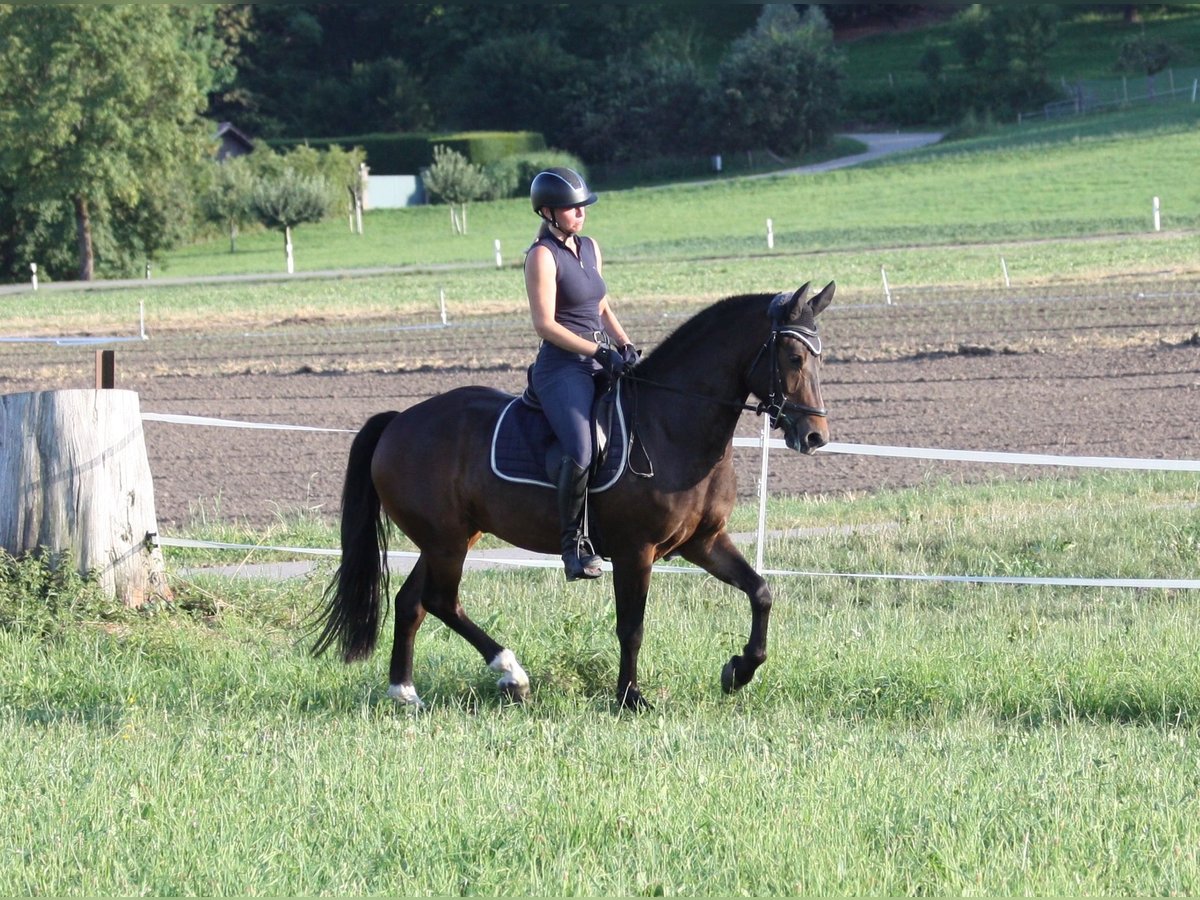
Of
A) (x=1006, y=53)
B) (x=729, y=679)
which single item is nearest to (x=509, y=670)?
(x=729, y=679)

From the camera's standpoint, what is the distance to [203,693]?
7.38 metres

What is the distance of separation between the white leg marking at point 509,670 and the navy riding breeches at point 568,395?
111 cm

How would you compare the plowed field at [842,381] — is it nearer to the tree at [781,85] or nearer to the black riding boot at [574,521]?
the black riding boot at [574,521]

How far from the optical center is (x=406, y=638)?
25.0 feet

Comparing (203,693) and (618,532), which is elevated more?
(618,532)

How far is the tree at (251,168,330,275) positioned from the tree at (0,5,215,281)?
25.5 ft

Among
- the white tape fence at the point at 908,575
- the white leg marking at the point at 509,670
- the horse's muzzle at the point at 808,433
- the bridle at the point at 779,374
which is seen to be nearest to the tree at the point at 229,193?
the white tape fence at the point at 908,575

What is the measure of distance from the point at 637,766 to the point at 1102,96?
9039 centimetres

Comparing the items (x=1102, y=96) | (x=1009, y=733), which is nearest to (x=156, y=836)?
(x=1009, y=733)

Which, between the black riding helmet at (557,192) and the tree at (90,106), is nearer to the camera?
the black riding helmet at (557,192)

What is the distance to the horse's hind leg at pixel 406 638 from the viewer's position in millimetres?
7410

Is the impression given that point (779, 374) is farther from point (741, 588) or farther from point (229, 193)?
point (229, 193)

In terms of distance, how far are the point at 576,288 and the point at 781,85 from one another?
7732cm

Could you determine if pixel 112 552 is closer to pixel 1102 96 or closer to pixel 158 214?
pixel 158 214
